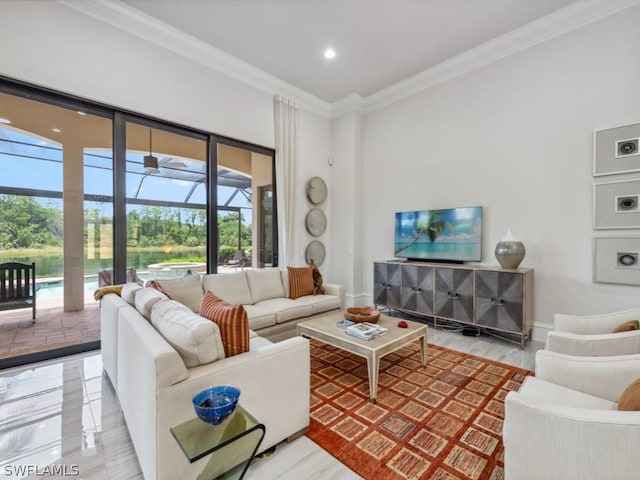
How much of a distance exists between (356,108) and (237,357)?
4876 millimetres

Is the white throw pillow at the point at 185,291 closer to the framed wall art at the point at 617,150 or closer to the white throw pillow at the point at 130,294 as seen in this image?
the white throw pillow at the point at 130,294

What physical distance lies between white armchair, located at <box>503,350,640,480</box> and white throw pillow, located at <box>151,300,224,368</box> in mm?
1386

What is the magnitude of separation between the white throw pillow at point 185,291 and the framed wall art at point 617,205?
171 inches

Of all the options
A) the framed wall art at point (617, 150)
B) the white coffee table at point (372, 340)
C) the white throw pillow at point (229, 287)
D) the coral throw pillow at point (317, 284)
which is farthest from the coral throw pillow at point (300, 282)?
the framed wall art at point (617, 150)

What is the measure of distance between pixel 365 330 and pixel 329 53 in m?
3.59

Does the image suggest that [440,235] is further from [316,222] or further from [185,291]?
[185,291]

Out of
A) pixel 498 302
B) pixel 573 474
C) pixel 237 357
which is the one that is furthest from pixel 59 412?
pixel 498 302

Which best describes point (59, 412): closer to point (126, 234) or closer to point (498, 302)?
point (126, 234)

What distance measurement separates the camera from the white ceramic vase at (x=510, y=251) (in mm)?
3477

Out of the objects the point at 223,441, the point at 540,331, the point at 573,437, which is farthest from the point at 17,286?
the point at 540,331

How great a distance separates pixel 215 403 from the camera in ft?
4.30

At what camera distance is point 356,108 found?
5324 millimetres

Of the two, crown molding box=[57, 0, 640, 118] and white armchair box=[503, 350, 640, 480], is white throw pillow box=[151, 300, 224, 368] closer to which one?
white armchair box=[503, 350, 640, 480]

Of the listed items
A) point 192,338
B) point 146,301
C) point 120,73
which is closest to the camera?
point 192,338
